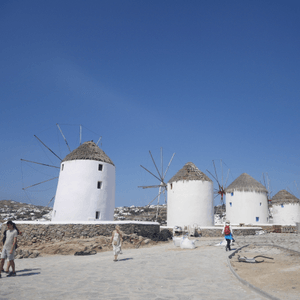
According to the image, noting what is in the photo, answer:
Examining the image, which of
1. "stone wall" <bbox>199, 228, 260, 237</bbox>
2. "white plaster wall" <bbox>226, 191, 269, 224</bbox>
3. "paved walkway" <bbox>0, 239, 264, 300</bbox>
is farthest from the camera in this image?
"white plaster wall" <bbox>226, 191, 269, 224</bbox>

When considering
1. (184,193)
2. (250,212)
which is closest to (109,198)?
(184,193)

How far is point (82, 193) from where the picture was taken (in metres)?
21.0

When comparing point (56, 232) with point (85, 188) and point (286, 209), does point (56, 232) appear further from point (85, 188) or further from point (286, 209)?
point (286, 209)

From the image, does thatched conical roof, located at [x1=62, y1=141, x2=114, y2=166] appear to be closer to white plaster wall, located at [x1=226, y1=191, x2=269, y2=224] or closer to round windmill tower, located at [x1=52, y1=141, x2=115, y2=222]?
round windmill tower, located at [x1=52, y1=141, x2=115, y2=222]

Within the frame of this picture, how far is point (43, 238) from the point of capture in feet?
52.0

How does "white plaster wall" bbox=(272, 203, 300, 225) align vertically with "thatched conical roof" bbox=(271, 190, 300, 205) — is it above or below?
Result: below

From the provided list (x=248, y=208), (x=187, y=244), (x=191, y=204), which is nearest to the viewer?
(x=187, y=244)

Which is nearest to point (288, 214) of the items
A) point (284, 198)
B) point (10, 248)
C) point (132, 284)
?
point (284, 198)

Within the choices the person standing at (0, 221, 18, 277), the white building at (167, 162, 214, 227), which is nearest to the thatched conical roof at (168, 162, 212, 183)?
the white building at (167, 162, 214, 227)

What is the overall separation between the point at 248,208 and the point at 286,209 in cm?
985

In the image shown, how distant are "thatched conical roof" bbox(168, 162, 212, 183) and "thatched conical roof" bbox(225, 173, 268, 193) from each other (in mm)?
9616

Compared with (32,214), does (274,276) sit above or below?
below

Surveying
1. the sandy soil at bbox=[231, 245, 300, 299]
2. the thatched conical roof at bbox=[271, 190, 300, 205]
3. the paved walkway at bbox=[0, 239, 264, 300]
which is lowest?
the paved walkway at bbox=[0, 239, 264, 300]

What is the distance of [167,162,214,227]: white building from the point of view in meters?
27.2
